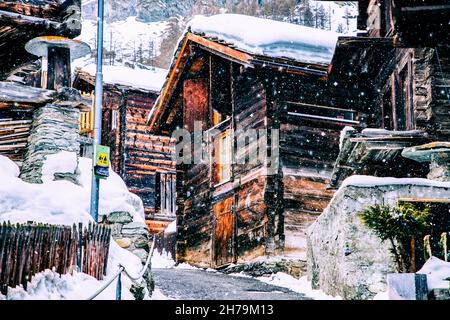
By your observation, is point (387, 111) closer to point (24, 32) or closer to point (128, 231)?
point (128, 231)

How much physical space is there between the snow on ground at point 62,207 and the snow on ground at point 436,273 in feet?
11.1

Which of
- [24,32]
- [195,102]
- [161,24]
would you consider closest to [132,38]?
[161,24]

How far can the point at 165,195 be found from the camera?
70.5 ft

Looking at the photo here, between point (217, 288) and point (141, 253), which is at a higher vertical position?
point (141, 253)

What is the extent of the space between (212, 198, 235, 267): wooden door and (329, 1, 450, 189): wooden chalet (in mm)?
2777

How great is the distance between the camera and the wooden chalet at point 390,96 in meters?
10.8

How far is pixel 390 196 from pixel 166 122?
11.2 meters

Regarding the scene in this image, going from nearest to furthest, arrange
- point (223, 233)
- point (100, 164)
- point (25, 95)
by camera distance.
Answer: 1. point (100, 164)
2. point (25, 95)
3. point (223, 233)

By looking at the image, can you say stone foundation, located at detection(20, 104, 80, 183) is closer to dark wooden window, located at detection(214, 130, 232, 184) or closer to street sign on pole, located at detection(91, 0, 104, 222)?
street sign on pole, located at detection(91, 0, 104, 222)

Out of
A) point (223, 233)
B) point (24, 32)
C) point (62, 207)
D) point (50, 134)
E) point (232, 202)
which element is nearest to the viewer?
point (62, 207)

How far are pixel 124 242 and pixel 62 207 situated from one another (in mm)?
1250

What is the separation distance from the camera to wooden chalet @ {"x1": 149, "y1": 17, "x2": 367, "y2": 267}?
12.9 m

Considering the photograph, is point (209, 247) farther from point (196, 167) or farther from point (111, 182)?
point (111, 182)

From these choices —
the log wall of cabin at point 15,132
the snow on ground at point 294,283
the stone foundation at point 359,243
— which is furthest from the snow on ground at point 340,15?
the stone foundation at point 359,243
